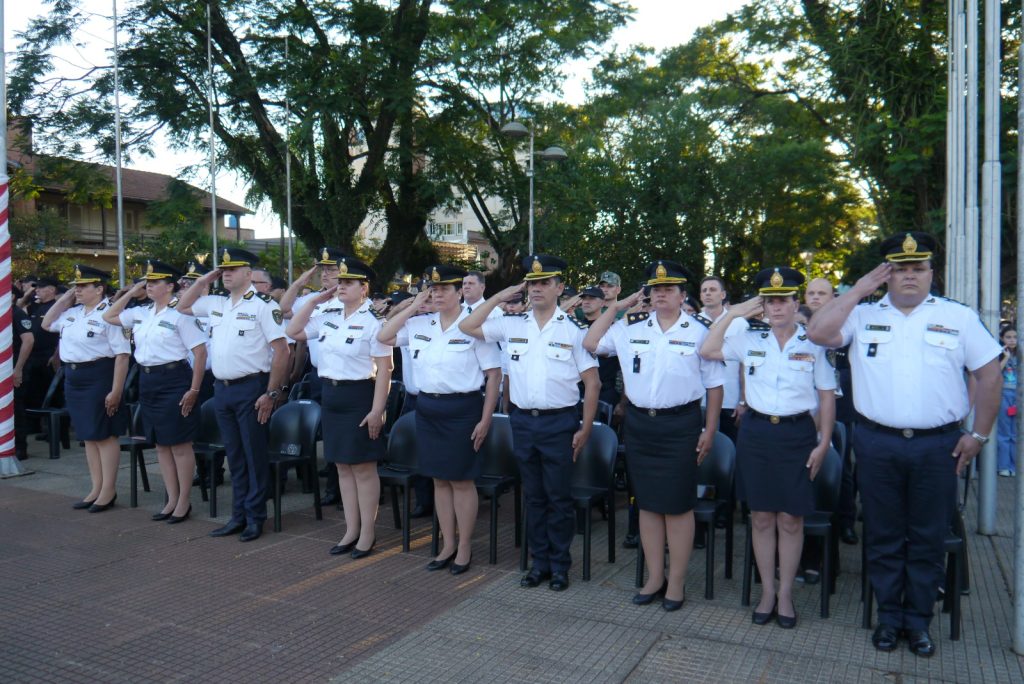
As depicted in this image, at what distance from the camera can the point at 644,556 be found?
508cm

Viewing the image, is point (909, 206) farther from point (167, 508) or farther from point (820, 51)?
point (167, 508)

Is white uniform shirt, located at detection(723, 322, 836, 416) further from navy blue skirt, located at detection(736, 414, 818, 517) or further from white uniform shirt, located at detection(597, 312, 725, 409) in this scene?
white uniform shirt, located at detection(597, 312, 725, 409)

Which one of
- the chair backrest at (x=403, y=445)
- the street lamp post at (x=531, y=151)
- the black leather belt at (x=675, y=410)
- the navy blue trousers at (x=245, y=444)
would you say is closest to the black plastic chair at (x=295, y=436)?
the navy blue trousers at (x=245, y=444)

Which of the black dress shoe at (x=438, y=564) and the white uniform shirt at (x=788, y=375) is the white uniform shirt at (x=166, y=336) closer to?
the black dress shoe at (x=438, y=564)

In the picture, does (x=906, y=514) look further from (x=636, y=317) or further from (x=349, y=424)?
(x=349, y=424)

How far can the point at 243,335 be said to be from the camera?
6266 millimetres

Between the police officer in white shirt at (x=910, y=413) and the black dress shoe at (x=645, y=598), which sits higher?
the police officer in white shirt at (x=910, y=413)

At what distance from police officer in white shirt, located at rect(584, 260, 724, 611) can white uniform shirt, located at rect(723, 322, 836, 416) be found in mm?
282

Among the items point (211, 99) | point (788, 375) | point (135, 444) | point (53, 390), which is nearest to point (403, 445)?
point (135, 444)

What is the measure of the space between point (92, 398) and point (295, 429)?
176 cm

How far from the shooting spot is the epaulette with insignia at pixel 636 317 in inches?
195

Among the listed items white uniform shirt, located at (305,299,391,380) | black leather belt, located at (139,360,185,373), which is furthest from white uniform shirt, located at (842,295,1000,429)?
black leather belt, located at (139,360,185,373)

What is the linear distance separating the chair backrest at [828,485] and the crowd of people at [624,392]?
451 millimetres

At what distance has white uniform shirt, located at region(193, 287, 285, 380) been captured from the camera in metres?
6.27
